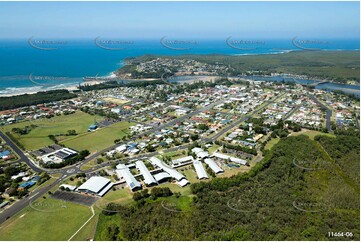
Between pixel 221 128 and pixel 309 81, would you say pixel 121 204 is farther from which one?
pixel 309 81

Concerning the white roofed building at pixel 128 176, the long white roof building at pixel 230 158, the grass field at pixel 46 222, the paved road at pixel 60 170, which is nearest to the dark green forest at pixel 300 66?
the paved road at pixel 60 170

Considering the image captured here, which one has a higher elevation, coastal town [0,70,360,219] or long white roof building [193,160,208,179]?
long white roof building [193,160,208,179]

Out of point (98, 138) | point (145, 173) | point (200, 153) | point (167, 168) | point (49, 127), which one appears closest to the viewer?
point (145, 173)

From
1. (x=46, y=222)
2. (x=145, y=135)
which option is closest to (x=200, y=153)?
(x=145, y=135)

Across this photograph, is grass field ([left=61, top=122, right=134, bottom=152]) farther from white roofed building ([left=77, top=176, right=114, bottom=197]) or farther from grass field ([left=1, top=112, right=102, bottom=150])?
white roofed building ([left=77, top=176, right=114, bottom=197])

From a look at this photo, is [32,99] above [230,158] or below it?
below

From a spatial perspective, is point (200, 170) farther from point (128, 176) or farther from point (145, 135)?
point (145, 135)

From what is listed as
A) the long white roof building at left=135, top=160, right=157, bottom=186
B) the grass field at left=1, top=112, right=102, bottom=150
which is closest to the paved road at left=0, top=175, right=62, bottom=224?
the long white roof building at left=135, top=160, right=157, bottom=186
